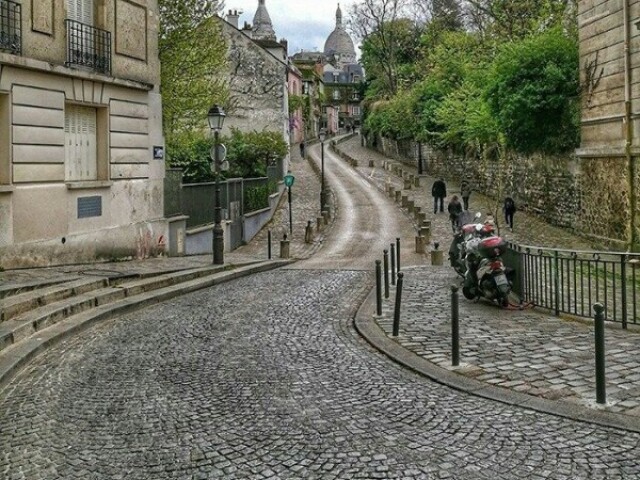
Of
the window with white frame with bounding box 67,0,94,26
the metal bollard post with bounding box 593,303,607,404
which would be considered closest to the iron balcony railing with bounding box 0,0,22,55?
the window with white frame with bounding box 67,0,94,26

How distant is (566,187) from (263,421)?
2197 cm

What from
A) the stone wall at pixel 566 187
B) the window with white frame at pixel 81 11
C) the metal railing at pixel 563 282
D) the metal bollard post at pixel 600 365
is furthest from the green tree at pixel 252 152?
the metal bollard post at pixel 600 365

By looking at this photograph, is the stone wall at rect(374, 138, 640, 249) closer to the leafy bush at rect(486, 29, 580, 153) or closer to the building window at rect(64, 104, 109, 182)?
the leafy bush at rect(486, 29, 580, 153)

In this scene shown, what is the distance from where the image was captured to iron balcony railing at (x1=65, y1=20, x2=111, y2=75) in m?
14.4

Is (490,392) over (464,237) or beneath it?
beneath

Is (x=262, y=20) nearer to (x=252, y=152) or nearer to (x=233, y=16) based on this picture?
(x=233, y=16)

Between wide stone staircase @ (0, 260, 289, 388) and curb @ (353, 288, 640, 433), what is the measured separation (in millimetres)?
4077

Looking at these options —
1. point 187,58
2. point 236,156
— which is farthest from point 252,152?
point 187,58

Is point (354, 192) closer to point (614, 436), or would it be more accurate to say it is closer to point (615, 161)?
point (615, 161)

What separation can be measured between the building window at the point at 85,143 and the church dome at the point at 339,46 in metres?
129

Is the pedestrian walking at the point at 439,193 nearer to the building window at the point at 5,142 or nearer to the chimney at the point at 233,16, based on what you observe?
the building window at the point at 5,142

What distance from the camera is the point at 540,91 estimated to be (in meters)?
24.0

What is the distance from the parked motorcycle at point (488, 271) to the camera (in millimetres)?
10438

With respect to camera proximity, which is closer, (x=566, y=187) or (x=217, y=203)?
(x=217, y=203)
